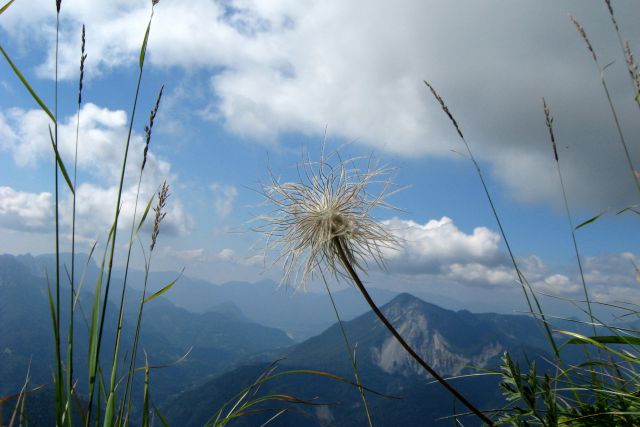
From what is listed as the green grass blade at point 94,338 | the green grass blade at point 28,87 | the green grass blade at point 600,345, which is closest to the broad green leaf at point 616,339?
the green grass blade at point 600,345

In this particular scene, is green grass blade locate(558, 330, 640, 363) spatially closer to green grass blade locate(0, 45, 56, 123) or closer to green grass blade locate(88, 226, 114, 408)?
green grass blade locate(88, 226, 114, 408)

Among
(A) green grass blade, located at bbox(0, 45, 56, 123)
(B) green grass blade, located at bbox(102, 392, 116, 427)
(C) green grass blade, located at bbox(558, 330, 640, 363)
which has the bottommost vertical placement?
(B) green grass blade, located at bbox(102, 392, 116, 427)

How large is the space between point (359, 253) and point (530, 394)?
2.05 meters

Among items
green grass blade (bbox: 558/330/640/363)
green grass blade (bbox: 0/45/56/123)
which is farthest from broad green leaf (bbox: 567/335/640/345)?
green grass blade (bbox: 0/45/56/123)

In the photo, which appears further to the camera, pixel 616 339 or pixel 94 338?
pixel 94 338

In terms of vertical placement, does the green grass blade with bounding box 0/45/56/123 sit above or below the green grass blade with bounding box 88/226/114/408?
above

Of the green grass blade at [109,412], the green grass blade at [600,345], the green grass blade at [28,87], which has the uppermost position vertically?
the green grass blade at [28,87]

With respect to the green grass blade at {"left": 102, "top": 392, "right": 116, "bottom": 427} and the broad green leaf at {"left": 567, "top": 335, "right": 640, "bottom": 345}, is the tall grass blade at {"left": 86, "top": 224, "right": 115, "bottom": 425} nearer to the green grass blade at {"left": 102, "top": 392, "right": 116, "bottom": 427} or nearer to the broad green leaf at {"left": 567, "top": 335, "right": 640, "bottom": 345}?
the green grass blade at {"left": 102, "top": 392, "right": 116, "bottom": 427}

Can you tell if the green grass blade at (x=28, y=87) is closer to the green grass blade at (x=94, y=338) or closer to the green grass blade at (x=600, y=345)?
the green grass blade at (x=94, y=338)

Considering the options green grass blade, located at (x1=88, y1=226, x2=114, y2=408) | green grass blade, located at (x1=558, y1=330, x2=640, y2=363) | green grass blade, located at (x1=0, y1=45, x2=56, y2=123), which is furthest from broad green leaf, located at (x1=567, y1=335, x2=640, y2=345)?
green grass blade, located at (x1=0, y1=45, x2=56, y2=123)

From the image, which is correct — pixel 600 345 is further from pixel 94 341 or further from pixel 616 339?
pixel 94 341

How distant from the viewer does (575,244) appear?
10.4 ft

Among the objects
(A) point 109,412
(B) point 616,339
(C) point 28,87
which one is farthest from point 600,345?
(C) point 28,87

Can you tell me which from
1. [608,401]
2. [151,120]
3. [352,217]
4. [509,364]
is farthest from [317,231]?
[608,401]
